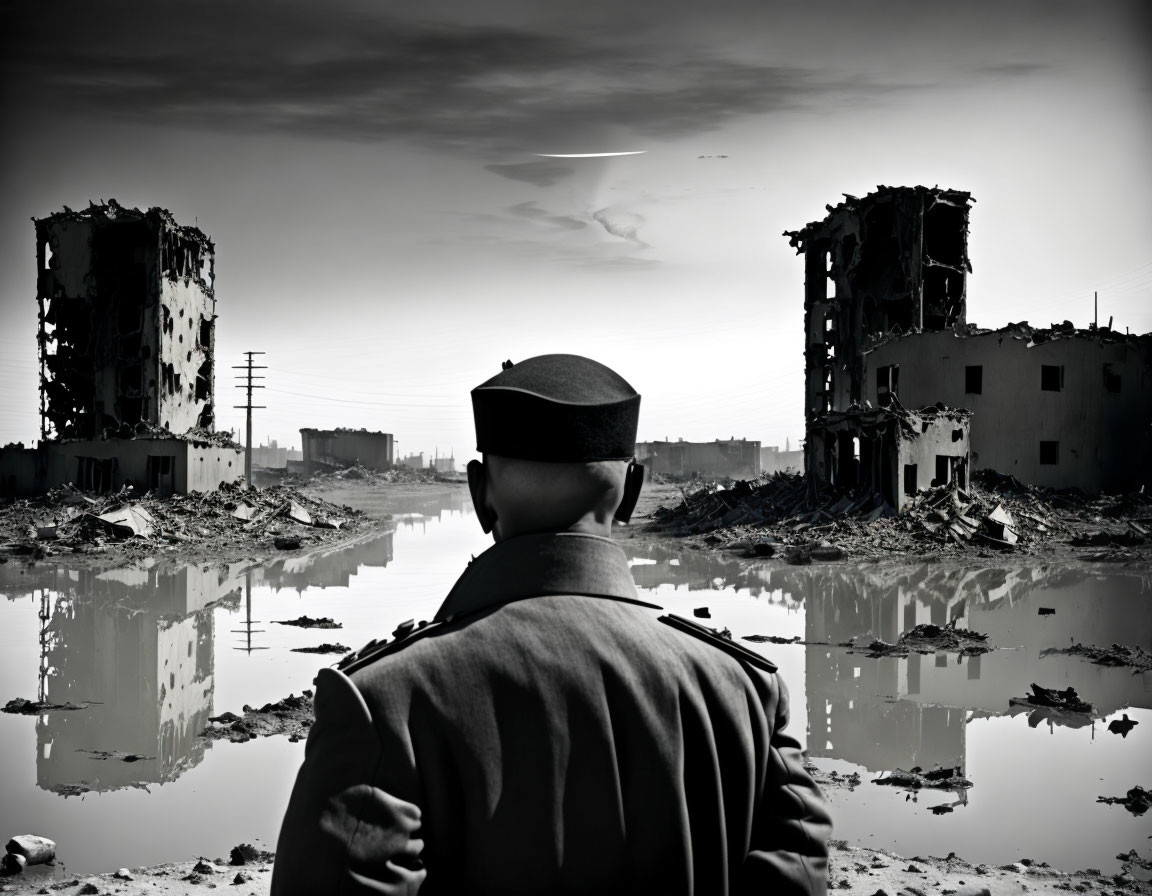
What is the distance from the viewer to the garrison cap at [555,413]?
2090 mm

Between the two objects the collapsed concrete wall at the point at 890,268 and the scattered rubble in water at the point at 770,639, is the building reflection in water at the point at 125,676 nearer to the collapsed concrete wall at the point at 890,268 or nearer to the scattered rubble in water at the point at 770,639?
the scattered rubble in water at the point at 770,639

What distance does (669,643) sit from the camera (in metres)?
2.08

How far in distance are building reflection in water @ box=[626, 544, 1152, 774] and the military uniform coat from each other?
7831mm

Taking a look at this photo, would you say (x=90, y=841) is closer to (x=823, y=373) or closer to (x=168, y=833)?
(x=168, y=833)

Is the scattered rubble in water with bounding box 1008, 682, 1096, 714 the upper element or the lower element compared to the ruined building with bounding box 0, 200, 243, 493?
lower

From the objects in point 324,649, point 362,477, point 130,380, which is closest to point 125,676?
point 324,649

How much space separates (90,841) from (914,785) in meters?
6.42

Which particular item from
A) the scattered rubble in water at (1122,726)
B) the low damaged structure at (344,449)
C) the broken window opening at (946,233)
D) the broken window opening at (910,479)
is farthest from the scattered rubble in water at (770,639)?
the low damaged structure at (344,449)

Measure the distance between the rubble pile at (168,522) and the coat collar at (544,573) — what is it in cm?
2646

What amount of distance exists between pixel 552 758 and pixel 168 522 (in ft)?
102

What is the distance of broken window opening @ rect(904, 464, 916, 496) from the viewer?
30.9 m

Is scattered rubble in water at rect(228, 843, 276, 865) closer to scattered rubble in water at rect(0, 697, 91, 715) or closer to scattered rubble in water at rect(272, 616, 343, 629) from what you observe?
scattered rubble in water at rect(0, 697, 91, 715)

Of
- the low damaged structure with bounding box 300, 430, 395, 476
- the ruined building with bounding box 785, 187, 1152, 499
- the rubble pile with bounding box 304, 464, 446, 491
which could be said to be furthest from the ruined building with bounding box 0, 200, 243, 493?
the low damaged structure with bounding box 300, 430, 395, 476

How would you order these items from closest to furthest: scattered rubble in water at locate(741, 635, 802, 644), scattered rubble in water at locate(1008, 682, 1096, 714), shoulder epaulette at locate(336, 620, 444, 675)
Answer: shoulder epaulette at locate(336, 620, 444, 675) → scattered rubble in water at locate(1008, 682, 1096, 714) → scattered rubble in water at locate(741, 635, 802, 644)
